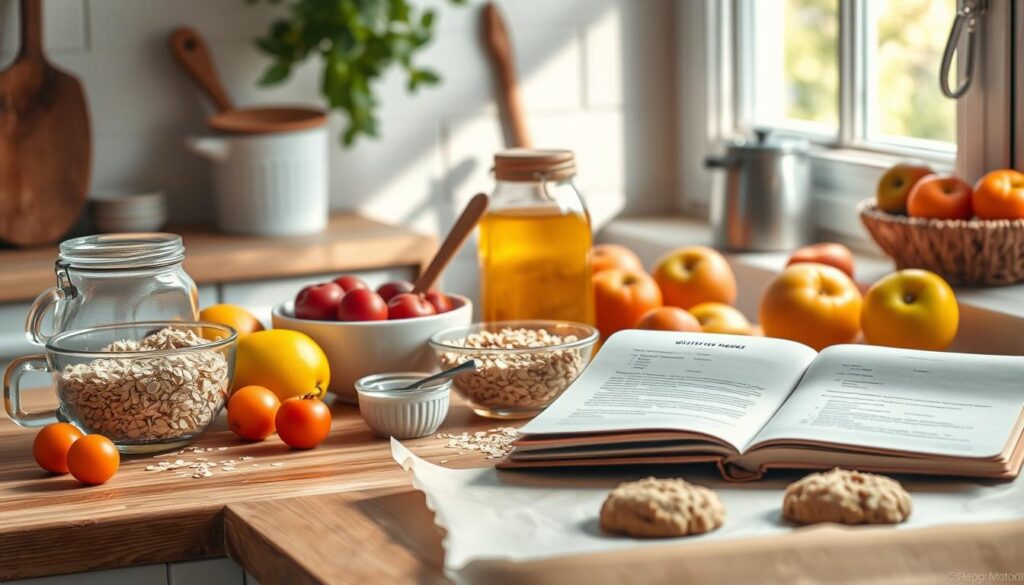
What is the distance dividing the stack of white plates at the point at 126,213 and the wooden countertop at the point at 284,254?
76 millimetres

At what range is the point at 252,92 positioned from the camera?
2.58 meters

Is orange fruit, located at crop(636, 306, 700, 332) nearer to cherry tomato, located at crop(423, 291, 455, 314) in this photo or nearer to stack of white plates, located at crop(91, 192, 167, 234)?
cherry tomato, located at crop(423, 291, 455, 314)

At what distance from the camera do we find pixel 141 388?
1.18 meters

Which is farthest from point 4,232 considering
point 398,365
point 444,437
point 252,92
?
point 444,437

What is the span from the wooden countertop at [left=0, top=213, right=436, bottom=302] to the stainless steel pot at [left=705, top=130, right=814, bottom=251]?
559 mm

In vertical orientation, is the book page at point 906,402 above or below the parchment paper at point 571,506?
above

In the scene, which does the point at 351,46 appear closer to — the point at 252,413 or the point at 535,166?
the point at 535,166

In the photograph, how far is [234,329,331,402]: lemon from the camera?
4.34 feet

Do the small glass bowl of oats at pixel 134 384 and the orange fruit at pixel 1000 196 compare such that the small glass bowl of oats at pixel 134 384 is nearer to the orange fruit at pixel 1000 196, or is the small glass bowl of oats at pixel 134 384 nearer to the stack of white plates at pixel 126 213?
the orange fruit at pixel 1000 196

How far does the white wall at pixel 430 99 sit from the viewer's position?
2486 millimetres

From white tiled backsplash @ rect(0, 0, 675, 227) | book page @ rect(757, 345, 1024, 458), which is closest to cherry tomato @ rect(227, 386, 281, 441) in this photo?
book page @ rect(757, 345, 1024, 458)

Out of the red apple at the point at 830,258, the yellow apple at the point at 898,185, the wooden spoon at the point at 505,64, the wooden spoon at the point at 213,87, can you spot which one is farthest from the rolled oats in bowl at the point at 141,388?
the wooden spoon at the point at 505,64

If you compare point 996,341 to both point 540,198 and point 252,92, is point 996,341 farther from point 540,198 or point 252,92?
point 252,92

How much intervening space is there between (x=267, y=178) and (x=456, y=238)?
101 cm
